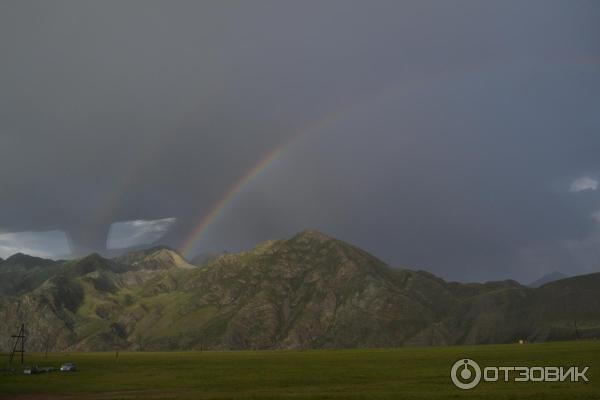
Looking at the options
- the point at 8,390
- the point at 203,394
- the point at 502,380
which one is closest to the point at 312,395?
the point at 203,394

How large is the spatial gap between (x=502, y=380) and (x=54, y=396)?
55920 mm

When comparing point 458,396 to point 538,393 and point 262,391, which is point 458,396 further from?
point 262,391

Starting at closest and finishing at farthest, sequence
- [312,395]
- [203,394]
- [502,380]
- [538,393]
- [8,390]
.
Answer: [538,393] < [312,395] < [203,394] < [502,380] < [8,390]

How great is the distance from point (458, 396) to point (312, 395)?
14926 mm

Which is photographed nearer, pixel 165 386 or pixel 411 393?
pixel 411 393

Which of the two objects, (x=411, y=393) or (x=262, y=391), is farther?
(x=262, y=391)

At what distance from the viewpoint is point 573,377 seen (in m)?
68.1

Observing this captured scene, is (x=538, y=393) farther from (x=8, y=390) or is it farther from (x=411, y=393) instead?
(x=8, y=390)

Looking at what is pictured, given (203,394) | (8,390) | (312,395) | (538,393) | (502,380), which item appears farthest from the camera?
(8,390)

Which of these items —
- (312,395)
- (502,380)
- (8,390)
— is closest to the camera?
(312,395)

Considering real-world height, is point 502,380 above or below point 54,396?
above

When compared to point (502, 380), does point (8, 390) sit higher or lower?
lower

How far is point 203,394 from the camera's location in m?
61.8

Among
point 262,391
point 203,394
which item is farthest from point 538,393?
point 203,394
